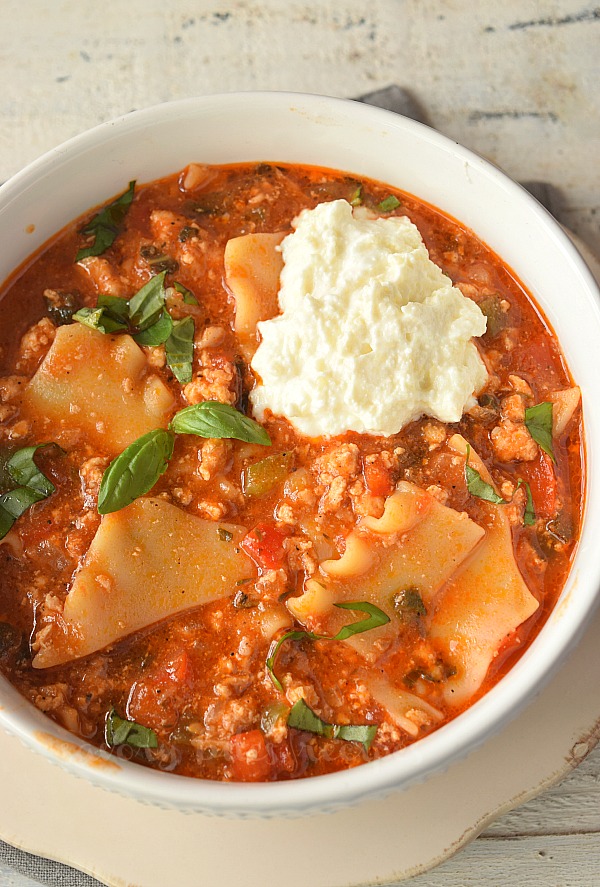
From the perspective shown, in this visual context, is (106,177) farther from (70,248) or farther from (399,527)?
(399,527)

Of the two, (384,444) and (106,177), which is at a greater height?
(106,177)

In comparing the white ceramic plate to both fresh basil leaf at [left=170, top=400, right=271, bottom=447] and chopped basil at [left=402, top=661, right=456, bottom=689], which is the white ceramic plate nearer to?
chopped basil at [left=402, top=661, right=456, bottom=689]

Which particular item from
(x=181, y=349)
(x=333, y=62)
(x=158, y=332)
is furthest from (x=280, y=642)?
(x=333, y=62)

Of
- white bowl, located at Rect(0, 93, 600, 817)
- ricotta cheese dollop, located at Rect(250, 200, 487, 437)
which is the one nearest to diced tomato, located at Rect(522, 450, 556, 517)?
white bowl, located at Rect(0, 93, 600, 817)

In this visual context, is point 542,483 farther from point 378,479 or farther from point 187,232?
point 187,232

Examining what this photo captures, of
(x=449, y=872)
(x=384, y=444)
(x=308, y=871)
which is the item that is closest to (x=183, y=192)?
(x=384, y=444)

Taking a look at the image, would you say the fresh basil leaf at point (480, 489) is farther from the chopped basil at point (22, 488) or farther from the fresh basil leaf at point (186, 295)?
the chopped basil at point (22, 488)
